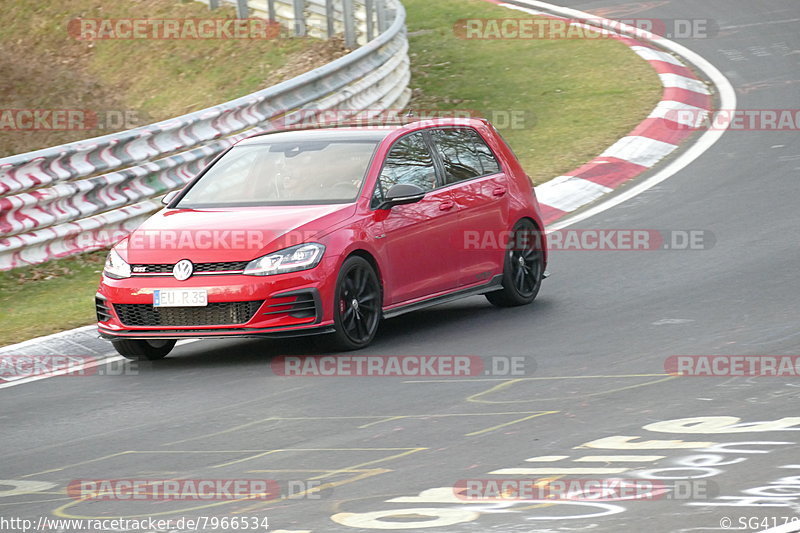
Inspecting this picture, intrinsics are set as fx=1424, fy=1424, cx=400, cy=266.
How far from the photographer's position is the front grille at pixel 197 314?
9.31m

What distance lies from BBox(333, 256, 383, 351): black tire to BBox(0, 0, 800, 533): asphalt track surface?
0.18 m

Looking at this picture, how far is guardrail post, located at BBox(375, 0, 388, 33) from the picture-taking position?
20.7 meters

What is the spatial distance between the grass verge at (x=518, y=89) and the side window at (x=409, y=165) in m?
3.48

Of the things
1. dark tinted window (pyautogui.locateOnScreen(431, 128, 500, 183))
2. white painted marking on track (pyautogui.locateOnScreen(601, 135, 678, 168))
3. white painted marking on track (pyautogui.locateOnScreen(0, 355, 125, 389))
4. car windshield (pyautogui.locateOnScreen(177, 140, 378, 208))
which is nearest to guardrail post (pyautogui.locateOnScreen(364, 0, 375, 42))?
white painted marking on track (pyautogui.locateOnScreen(601, 135, 678, 168))

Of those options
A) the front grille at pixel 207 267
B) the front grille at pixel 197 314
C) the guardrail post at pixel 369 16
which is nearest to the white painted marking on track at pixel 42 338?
the front grille at pixel 197 314

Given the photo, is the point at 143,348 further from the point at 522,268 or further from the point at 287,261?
the point at 522,268

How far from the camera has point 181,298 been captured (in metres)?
9.34

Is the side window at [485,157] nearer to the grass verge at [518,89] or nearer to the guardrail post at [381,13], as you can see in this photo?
the grass verge at [518,89]

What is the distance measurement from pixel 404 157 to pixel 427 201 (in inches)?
15.4

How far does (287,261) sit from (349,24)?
1187cm

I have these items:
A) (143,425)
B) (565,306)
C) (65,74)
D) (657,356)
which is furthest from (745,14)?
(143,425)

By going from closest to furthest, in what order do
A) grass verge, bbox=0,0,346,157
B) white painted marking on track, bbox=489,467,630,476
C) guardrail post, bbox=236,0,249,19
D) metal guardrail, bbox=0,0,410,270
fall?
white painted marking on track, bbox=489,467,630,476, metal guardrail, bbox=0,0,410,270, grass verge, bbox=0,0,346,157, guardrail post, bbox=236,0,249,19

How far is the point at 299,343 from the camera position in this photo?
10.3 metres

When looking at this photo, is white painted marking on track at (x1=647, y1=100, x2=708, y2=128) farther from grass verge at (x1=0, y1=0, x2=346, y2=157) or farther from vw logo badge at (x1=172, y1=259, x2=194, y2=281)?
vw logo badge at (x1=172, y1=259, x2=194, y2=281)
